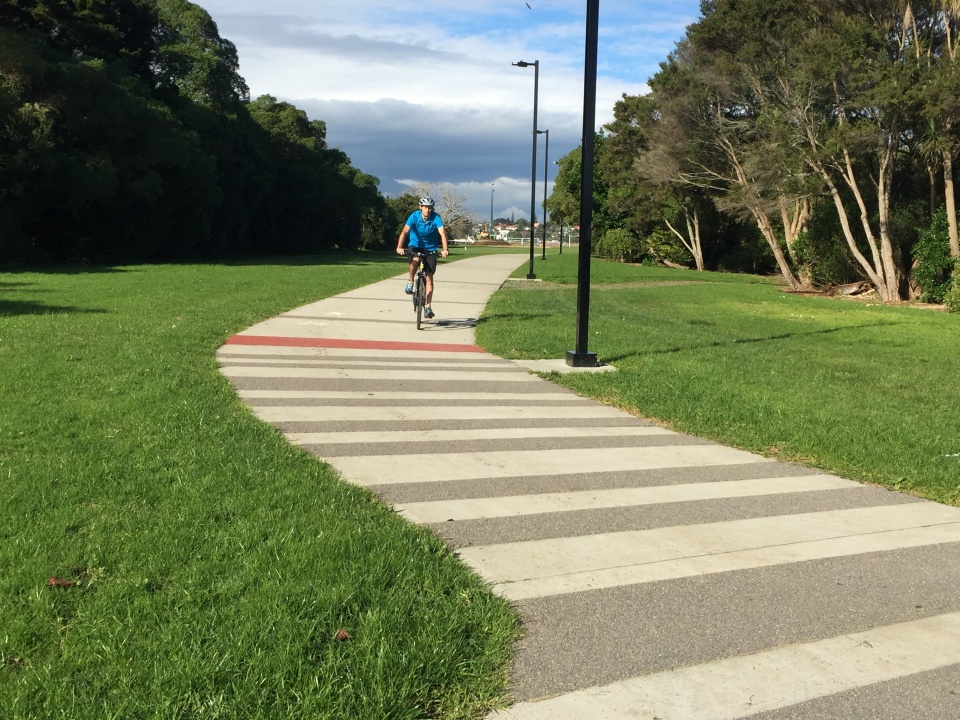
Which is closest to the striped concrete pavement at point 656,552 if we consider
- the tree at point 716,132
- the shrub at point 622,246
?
the tree at point 716,132

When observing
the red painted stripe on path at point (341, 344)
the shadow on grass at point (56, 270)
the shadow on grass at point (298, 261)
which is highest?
the shadow on grass at point (298, 261)

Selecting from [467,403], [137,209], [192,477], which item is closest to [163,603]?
[192,477]

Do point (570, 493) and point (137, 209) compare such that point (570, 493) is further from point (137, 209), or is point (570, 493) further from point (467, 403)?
point (137, 209)

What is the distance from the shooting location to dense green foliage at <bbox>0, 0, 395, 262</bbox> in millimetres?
26719

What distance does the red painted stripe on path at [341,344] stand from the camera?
35.5 ft

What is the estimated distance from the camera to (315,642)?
311cm

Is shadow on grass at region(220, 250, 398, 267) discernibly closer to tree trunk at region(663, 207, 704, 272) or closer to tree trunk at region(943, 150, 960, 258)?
tree trunk at region(663, 207, 704, 272)

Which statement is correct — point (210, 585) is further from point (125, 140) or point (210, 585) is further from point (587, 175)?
point (125, 140)

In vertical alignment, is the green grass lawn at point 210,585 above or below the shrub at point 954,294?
below

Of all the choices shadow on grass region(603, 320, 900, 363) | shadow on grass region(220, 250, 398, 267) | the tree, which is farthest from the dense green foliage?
shadow on grass region(603, 320, 900, 363)

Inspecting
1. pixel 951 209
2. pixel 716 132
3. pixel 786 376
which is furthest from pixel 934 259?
pixel 786 376

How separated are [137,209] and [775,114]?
24050 millimetres

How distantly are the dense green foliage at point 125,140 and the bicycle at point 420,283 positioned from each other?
17.8 meters

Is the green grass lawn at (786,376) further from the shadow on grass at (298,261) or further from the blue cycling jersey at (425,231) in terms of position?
the shadow on grass at (298,261)
